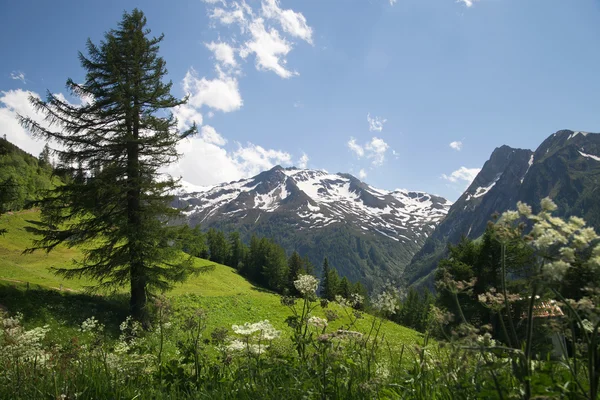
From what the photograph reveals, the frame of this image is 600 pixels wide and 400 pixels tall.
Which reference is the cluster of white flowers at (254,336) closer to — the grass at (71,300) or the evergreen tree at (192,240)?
the grass at (71,300)

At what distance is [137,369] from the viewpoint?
490 cm

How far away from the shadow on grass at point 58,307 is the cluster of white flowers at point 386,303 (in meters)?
17.0

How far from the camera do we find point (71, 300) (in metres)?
20.1

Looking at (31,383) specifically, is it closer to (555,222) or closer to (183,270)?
(555,222)

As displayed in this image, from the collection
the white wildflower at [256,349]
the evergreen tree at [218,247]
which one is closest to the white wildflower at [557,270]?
the white wildflower at [256,349]

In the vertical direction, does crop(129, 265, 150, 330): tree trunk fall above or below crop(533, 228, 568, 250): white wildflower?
below

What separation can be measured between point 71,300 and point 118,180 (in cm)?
783

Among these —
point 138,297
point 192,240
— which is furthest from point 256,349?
point 192,240

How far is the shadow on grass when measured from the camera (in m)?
17.2

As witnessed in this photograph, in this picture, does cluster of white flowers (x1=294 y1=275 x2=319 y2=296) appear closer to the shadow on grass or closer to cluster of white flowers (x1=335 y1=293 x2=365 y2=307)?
cluster of white flowers (x1=335 y1=293 x2=365 y2=307)

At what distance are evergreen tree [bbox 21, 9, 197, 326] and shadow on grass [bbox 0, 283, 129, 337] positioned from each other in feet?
5.17

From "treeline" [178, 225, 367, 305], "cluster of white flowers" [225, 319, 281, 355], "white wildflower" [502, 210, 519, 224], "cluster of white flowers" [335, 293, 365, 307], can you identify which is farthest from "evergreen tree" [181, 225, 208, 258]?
"treeline" [178, 225, 367, 305]

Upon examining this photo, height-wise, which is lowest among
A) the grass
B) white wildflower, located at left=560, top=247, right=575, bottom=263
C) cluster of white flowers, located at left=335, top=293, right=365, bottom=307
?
the grass

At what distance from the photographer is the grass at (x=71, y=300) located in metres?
17.9
